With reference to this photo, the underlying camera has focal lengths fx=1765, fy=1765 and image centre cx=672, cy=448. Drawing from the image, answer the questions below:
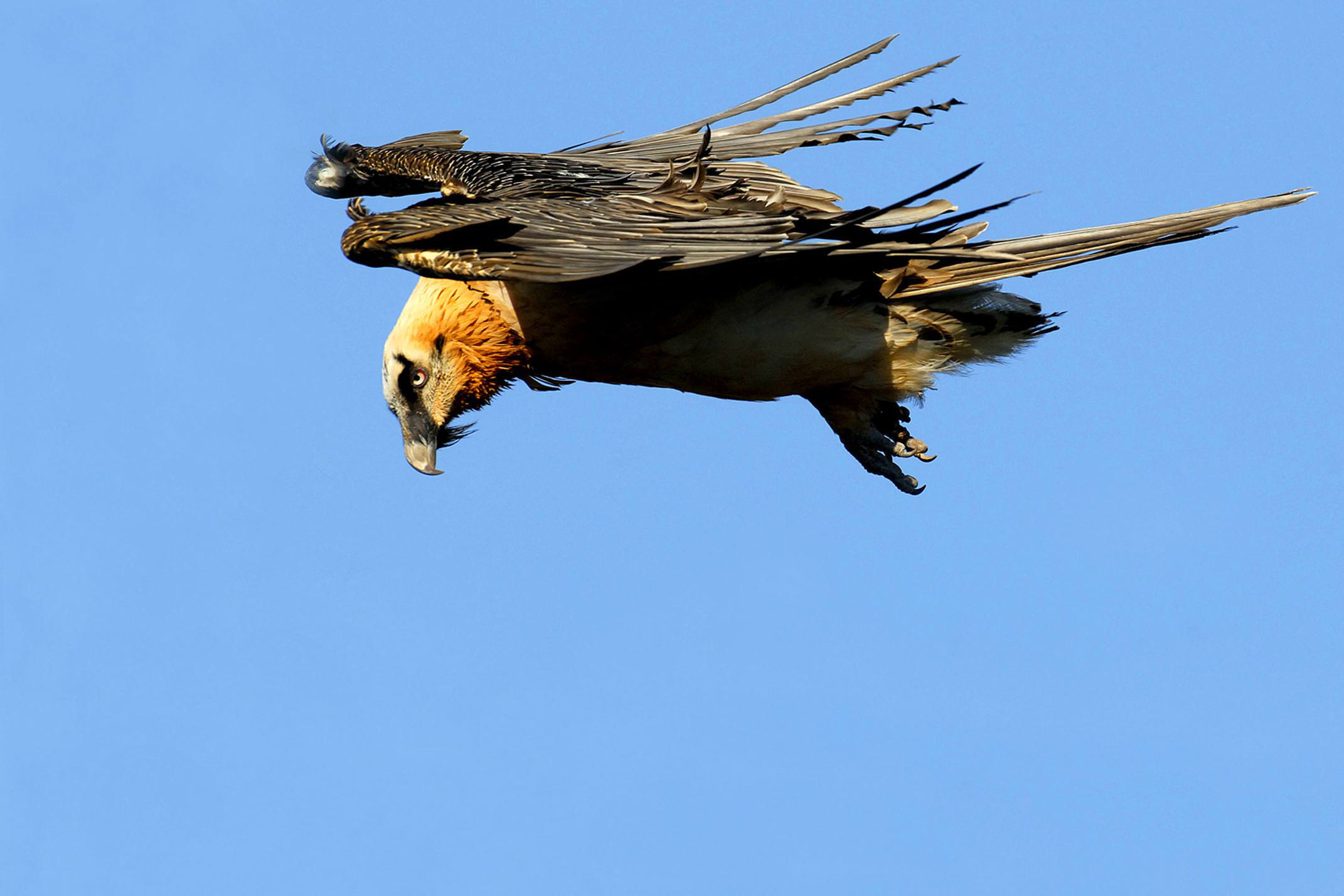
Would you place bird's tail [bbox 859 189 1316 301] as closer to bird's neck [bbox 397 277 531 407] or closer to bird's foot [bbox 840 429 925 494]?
bird's foot [bbox 840 429 925 494]

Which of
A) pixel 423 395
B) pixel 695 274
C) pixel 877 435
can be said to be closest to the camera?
pixel 695 274

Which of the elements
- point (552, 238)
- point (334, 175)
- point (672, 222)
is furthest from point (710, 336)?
point (334, 175)

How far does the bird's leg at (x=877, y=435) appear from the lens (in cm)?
1082

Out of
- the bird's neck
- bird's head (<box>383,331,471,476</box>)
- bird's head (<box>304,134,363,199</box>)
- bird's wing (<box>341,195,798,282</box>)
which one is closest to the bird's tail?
bird's wing (<box>341,195,798,282</box>)

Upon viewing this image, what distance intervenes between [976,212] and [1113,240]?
4.96 ft

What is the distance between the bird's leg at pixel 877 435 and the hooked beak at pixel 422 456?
2332mm

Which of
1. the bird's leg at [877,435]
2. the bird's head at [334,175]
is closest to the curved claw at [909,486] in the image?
the bird's leg at [877,435]

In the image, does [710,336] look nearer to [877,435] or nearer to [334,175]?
[877,435]

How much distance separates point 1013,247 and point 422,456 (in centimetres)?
372

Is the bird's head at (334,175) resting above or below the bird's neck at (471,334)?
above

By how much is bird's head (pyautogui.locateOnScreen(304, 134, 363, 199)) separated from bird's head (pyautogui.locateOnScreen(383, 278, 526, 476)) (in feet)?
3.19

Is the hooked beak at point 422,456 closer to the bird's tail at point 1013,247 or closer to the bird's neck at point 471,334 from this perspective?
the bird's neck at point 471,334

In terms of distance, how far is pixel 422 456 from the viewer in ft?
35.1

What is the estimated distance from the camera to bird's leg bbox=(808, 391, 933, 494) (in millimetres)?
10820
